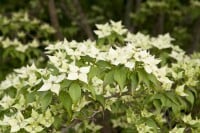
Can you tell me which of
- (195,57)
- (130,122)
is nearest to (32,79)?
(130,122)

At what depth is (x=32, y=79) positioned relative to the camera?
7.98 ft

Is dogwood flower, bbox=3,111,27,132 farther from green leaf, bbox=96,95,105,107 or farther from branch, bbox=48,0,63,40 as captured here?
branch, bbox=48,0,63,40

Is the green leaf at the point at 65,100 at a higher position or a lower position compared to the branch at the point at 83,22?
lower

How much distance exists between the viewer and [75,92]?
196 cm

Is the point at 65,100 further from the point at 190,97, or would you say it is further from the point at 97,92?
the point at 190,97

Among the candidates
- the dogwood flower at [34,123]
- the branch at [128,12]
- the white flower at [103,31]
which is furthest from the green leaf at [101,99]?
the branch at [128,12]

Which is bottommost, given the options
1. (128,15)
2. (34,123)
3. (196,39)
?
(34,123)

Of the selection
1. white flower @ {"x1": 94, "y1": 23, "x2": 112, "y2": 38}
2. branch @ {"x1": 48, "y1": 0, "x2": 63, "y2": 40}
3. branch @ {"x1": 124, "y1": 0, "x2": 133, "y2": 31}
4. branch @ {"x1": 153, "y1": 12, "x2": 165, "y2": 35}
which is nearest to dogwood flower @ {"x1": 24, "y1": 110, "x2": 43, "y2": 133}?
white flower @ {"x1": 94, "y1": 23, "x2": 112, "y2": 38}

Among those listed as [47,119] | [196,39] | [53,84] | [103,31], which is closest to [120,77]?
[53,84]

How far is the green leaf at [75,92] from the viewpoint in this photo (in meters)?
1.95

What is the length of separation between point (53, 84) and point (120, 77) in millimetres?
293

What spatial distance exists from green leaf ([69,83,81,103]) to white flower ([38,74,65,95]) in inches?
2.8

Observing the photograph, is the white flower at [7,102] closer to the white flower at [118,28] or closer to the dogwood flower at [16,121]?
the dogwood flower at [16,121]

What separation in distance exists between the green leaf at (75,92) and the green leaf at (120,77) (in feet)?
0.58
